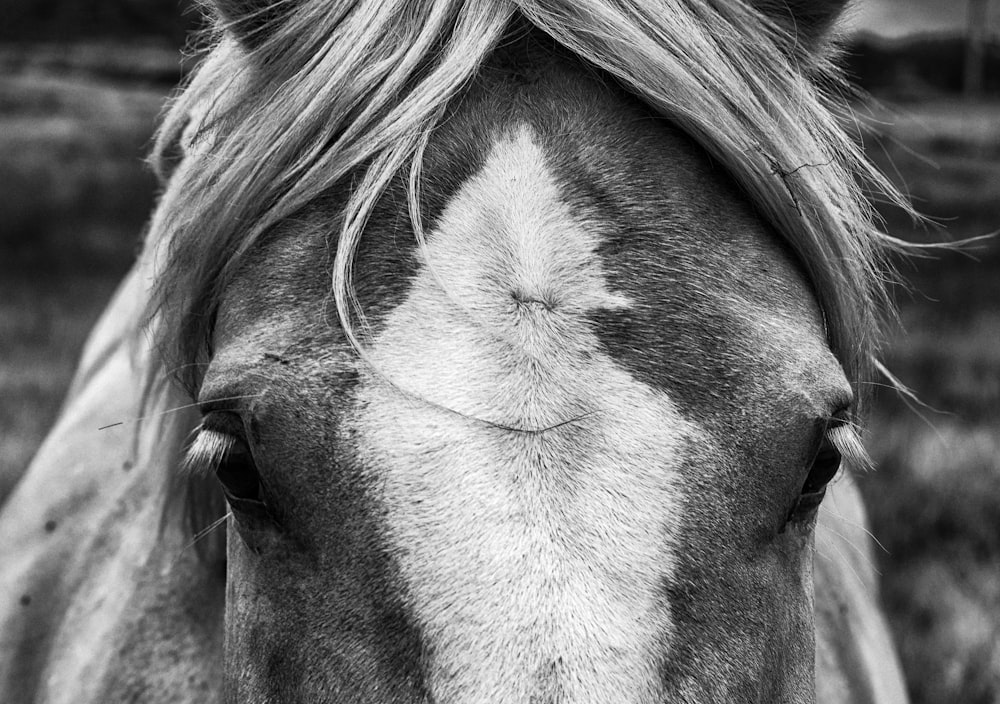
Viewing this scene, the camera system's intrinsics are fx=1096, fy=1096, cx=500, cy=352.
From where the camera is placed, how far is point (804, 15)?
171 cm

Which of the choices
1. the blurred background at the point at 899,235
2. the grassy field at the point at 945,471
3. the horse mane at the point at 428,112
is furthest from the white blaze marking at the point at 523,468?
the blurred background at the point at 899,235

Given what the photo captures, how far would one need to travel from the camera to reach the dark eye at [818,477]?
58.5 inches

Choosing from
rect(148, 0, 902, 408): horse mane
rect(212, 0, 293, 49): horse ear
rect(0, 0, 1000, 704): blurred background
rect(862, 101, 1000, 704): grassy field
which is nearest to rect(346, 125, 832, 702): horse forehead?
rect(148, 0, 902, 408): horse mane

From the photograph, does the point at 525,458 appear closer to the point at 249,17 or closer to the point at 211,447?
the point at 211,447

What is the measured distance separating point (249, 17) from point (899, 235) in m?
7.86

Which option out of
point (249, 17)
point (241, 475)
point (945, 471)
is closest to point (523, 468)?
point (241, 475)

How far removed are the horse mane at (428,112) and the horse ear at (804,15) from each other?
1.1 inches

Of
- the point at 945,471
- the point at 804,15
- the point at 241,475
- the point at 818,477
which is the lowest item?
the point at 945,471

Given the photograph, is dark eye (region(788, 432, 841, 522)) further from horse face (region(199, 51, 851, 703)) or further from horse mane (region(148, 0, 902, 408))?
horse mane (region(148, 0, 902, 408))

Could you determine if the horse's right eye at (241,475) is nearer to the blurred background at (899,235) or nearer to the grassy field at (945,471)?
the grassy field at (945,471)

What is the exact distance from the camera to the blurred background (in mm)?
4289

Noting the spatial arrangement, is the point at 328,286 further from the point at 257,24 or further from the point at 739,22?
the point at 739,22

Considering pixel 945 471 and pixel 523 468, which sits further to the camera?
pixel 945 471

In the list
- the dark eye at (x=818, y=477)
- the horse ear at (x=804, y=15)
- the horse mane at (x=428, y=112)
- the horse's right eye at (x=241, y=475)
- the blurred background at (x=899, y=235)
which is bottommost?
the blurred background at (x=899, y=235)
